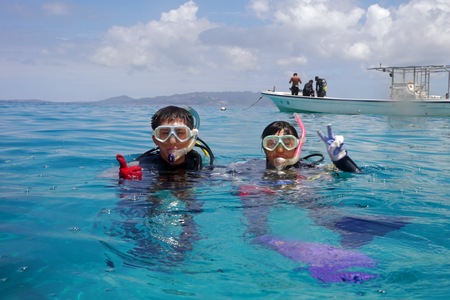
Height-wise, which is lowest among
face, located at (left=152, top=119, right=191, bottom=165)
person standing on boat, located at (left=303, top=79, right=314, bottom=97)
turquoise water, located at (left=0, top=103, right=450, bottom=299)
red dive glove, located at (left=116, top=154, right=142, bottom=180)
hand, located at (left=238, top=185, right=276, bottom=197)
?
turquoise water, located at (left=0, top=103, right=450, bottom=299)

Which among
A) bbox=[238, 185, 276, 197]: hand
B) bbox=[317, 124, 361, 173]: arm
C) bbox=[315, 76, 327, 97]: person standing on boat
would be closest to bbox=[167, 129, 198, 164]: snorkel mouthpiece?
bbox=[238, 185, 276, 197]: hand

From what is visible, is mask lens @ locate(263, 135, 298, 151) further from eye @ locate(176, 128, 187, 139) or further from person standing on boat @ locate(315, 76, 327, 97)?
person standing on boat @ locate(315, 76, 327, 97)

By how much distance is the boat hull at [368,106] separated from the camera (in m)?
18.4

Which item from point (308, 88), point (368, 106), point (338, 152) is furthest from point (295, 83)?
point (338, 152)

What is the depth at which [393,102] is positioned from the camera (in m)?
19.1

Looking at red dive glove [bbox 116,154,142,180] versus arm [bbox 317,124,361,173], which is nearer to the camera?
red dive glove [bbox 116,154,142,180]

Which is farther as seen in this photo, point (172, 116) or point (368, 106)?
point (368, 106)

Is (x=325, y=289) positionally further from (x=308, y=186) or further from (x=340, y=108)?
(x=340, y=108)

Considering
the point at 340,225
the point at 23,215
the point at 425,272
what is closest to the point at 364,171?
the point at 340,225

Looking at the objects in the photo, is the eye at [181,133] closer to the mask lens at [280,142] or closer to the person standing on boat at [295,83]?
the mask lens at [280,142]

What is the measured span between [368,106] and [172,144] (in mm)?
17085

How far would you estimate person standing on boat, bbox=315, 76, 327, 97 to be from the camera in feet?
71.0

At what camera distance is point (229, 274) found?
7.18ft

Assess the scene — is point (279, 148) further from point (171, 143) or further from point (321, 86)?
point (321, 86)
